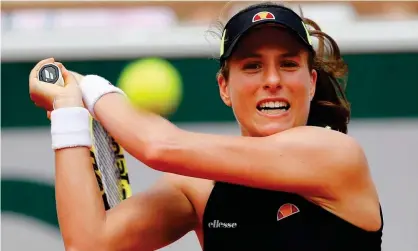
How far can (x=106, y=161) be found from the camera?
317cm

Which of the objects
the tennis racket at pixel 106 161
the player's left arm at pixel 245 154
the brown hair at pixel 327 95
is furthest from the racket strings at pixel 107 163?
the brown hair at pixel 327 95

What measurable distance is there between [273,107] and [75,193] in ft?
2.19

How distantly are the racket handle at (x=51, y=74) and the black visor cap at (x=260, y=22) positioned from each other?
0.53 m

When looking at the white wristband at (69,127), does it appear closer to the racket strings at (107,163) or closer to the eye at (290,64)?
the racket strings at (107,163)

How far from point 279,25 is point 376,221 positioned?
2.19ft

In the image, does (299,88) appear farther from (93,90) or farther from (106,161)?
(106,161)

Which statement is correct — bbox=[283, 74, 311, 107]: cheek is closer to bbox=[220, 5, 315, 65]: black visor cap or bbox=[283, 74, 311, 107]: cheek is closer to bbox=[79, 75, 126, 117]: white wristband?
bbox=[220, 5, 315, 65]: black visor cap

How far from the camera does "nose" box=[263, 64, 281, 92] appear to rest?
9.00ft

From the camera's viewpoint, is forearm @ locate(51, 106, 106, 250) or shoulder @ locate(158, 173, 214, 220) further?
shoulder @ locate(158, 173, 214, 220)

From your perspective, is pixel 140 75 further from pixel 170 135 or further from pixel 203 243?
pixel 203 243

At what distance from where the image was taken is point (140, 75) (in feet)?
8.71

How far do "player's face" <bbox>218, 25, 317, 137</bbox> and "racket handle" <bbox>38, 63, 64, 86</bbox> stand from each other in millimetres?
560

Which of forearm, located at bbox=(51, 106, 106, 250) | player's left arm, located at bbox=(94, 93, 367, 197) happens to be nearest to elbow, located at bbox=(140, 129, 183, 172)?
player's left arm, located at bbox=(94, 93, 367, 197)

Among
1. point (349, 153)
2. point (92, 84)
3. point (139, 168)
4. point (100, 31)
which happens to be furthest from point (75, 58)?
point (349, 153)
